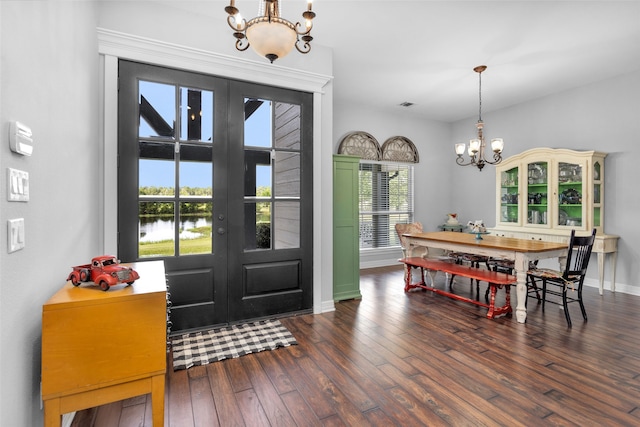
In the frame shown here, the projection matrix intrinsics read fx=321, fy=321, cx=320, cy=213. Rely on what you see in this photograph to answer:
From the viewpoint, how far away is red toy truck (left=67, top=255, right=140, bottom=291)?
60.4 inches

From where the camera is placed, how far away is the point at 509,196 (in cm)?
545

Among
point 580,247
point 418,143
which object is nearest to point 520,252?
point 580,247

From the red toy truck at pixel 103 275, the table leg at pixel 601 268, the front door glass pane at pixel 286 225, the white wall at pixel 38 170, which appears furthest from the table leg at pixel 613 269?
the white wall at pixel 38 170

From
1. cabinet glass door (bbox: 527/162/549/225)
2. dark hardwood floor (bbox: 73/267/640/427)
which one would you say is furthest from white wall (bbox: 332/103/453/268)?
dark hardwood floor (bbox: 73/267/640/427)

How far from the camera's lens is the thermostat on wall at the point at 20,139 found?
44.8 inches

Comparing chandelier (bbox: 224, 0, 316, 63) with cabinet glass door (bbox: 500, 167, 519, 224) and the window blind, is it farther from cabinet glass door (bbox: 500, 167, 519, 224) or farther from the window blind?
cabinet glass door (bbox: 500, 167, 519, 224)

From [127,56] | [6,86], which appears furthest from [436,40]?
[6,86]

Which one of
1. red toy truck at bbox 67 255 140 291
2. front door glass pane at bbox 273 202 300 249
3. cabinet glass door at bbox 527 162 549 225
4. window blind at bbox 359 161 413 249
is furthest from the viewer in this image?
→ window blind at bbox 359 161 413 249

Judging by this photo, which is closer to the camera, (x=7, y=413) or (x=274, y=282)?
(x=7, y=413)

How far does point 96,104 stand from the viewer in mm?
2584

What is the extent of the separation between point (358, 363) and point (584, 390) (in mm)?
1477

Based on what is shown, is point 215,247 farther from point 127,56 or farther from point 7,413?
point 7,413

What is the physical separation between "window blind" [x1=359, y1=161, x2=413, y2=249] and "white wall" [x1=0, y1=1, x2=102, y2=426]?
15.3ft

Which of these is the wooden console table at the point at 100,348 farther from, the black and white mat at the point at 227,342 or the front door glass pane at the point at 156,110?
the front door glass pane at the point at 156,110
